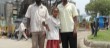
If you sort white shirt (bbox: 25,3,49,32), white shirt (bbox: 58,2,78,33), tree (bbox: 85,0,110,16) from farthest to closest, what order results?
tree (bbox: 85,0,110,16), white shirt (bbox: 25,3,49,32), white shirt (bbox: 58,2,78,33)

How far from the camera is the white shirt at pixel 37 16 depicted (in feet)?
31.5

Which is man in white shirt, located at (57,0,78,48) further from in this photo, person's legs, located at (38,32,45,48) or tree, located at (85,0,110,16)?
tree, located at (85,0,110,16)

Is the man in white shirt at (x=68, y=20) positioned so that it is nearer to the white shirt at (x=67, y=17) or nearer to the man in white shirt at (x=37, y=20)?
the white shirt at (x=67, y=17)

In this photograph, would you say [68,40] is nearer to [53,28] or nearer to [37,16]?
[53,28]

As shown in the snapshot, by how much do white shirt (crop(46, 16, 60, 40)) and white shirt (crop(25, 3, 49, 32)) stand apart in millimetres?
450

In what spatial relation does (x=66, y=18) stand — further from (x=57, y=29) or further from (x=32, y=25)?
(x=32, y=25)

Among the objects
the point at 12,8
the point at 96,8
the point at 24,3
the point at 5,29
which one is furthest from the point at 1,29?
the point at 96,8

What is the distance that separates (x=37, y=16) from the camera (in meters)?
9.61

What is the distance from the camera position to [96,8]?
103 metres

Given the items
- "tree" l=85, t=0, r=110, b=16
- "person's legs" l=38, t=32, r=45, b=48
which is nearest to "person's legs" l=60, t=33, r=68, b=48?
"person's legs" l=38, t=32, r=45, b=48

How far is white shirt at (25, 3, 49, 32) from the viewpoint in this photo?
31.5 ft

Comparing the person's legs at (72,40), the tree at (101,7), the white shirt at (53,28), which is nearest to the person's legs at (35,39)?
the white shirt at (53,28)

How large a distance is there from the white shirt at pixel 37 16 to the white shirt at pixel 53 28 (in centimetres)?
45

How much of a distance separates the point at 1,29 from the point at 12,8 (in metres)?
31.7
